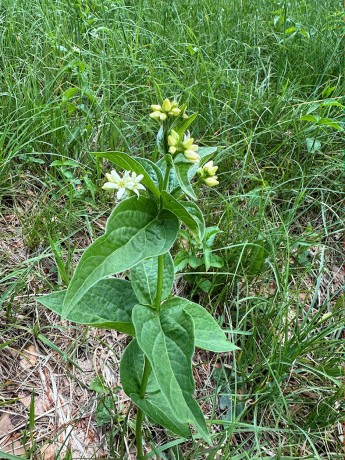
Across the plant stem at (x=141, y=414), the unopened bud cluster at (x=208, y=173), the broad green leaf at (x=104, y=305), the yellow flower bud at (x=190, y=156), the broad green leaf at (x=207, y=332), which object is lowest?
the plant stem at (x=141, y=414)

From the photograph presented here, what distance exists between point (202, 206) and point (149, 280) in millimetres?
848

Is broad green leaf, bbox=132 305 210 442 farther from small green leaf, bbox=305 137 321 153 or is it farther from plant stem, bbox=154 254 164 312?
small green leaf, bbox=305 137 321 153

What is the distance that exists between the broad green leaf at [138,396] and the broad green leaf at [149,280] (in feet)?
0.47

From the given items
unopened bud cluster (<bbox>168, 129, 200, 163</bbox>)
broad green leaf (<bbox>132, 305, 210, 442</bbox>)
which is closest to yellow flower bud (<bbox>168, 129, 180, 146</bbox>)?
unopened bud cluster (<bbox>168, 129, 200, 163</bbox>)

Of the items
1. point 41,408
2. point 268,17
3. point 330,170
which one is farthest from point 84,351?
point 268,17

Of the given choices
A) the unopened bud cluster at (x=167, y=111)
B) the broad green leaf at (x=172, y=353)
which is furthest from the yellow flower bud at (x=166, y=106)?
the broad green leaf at (x=172, y=353)

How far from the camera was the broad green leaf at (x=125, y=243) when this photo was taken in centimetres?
100

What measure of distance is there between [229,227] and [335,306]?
0.54m

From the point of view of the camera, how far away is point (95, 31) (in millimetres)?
2814

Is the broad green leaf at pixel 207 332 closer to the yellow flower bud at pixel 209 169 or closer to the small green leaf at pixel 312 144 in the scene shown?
the yellow flower bud at pixel 209 169

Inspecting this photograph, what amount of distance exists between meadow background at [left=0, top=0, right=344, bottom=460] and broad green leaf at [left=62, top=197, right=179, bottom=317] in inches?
21.2

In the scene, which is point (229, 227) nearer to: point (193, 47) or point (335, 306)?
point (335, 306)

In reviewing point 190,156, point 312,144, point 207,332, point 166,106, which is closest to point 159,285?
point 207,332

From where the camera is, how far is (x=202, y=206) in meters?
2.16
